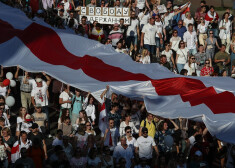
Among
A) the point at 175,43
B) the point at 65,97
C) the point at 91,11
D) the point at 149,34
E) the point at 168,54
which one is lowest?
the point at 168,54

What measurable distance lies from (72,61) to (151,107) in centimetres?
413

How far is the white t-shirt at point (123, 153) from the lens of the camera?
66.0 feet

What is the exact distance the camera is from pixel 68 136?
21109 mm

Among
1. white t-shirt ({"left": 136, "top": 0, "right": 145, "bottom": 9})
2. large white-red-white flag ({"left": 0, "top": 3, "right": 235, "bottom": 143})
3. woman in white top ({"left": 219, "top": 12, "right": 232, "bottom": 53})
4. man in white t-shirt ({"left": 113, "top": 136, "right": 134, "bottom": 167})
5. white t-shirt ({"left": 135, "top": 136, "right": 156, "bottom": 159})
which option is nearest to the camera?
man in white t-shirt ({"left": 113, "top": 136, "right": 134, "bottom": 167})

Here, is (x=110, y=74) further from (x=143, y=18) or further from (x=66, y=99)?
(x=143, y=18)

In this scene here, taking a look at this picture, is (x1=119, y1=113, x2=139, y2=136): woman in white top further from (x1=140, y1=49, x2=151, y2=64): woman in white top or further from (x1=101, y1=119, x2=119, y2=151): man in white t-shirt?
(x1=140, y1=49, x2=151, y2=64): woman in white top

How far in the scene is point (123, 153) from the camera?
20.2m

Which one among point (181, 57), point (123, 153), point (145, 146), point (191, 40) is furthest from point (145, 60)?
point (123, 153)

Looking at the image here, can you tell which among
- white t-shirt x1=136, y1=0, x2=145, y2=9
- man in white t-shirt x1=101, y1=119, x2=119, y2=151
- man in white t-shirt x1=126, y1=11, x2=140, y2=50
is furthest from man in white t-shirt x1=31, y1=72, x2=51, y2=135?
white t-shirt x1=136, y1=0, x2=145, y2=9

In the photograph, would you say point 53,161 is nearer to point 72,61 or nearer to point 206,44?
point 72,61

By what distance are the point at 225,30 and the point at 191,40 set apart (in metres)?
2.02

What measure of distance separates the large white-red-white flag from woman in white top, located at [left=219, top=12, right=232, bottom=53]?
5947mm

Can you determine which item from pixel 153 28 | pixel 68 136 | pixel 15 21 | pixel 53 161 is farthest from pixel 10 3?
pixel 53 161

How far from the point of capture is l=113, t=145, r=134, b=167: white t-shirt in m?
20.1
